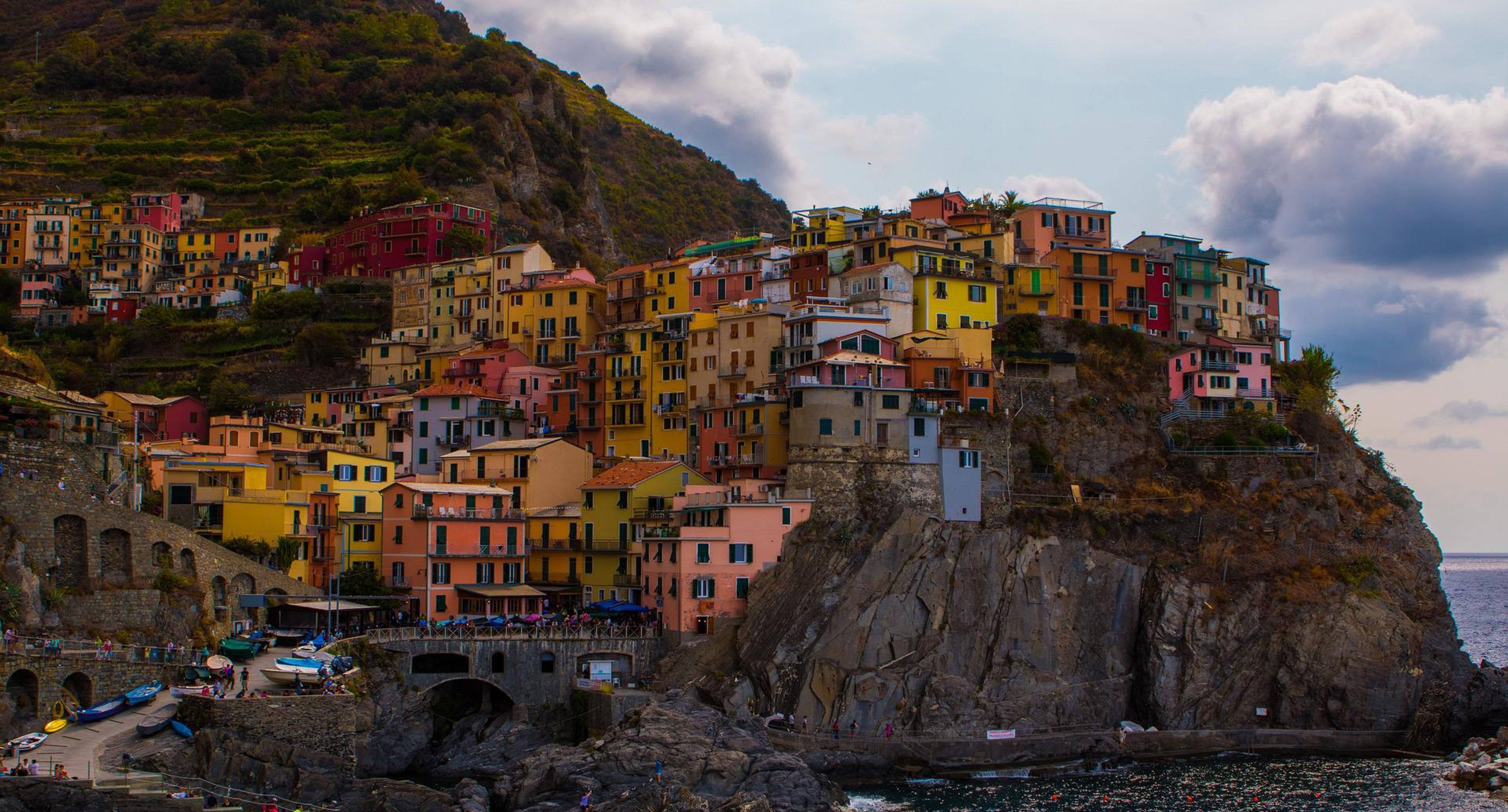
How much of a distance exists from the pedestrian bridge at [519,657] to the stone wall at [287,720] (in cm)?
1210

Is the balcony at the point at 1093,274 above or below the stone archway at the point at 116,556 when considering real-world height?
above

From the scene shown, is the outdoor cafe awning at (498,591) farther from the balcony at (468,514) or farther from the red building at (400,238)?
the red building at (400,238)

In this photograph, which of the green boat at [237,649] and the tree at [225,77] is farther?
the tree at [225,77]

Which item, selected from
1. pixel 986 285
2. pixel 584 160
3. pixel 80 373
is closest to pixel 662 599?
pixel 986 285

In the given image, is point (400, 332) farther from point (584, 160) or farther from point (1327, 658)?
point (1327, 658)

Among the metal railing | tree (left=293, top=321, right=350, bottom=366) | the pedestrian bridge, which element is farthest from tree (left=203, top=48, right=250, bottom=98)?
the pedestrian bridge

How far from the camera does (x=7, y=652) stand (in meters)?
54.1

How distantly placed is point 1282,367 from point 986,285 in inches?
724

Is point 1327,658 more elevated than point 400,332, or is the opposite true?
point 400,332

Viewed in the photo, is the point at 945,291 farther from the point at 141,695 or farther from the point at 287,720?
the point at 141,695

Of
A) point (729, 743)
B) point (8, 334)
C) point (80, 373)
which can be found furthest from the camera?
point (8, 334)

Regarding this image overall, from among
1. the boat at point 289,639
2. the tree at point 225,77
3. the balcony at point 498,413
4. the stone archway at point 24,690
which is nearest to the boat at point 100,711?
the stone archway at point 24,690

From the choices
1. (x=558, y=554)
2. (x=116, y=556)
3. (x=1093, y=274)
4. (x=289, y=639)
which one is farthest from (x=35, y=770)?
(x=1093, y=274)

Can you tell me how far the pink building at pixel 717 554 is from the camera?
2881 inches
